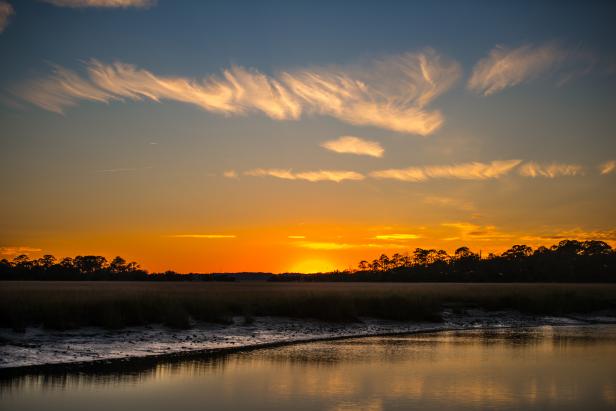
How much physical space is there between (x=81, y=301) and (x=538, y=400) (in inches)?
862

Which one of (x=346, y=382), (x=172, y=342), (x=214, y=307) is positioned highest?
(x=214, y=307)

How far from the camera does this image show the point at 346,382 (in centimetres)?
1725

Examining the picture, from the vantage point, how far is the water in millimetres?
14492

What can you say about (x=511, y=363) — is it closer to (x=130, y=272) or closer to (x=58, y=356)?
(x=58, y=356)

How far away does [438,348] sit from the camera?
2583cm

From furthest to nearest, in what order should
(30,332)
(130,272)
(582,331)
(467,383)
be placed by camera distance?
(130,272)
(582,331)
(30,332)
(467,383)

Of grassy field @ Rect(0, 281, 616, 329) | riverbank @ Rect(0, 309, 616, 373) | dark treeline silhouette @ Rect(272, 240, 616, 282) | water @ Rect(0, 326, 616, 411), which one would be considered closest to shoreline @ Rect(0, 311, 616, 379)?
riverbank @ Rect(0, 309, 616, 373)

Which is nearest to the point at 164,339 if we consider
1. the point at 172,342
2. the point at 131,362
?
the point at 172,342

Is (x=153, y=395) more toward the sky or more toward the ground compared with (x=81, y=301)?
more toward the ground

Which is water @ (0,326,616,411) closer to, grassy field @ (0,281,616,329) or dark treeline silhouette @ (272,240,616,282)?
grassy field @ (0,281,616,329)

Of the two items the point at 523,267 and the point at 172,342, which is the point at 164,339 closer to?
the point at 172,342

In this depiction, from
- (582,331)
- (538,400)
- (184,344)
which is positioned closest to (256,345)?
(184,344)

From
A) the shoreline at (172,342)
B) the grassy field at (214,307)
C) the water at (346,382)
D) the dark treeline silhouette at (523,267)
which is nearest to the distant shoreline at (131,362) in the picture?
the shoreline at (172,342)

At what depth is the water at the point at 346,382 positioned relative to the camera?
47.5 feet
